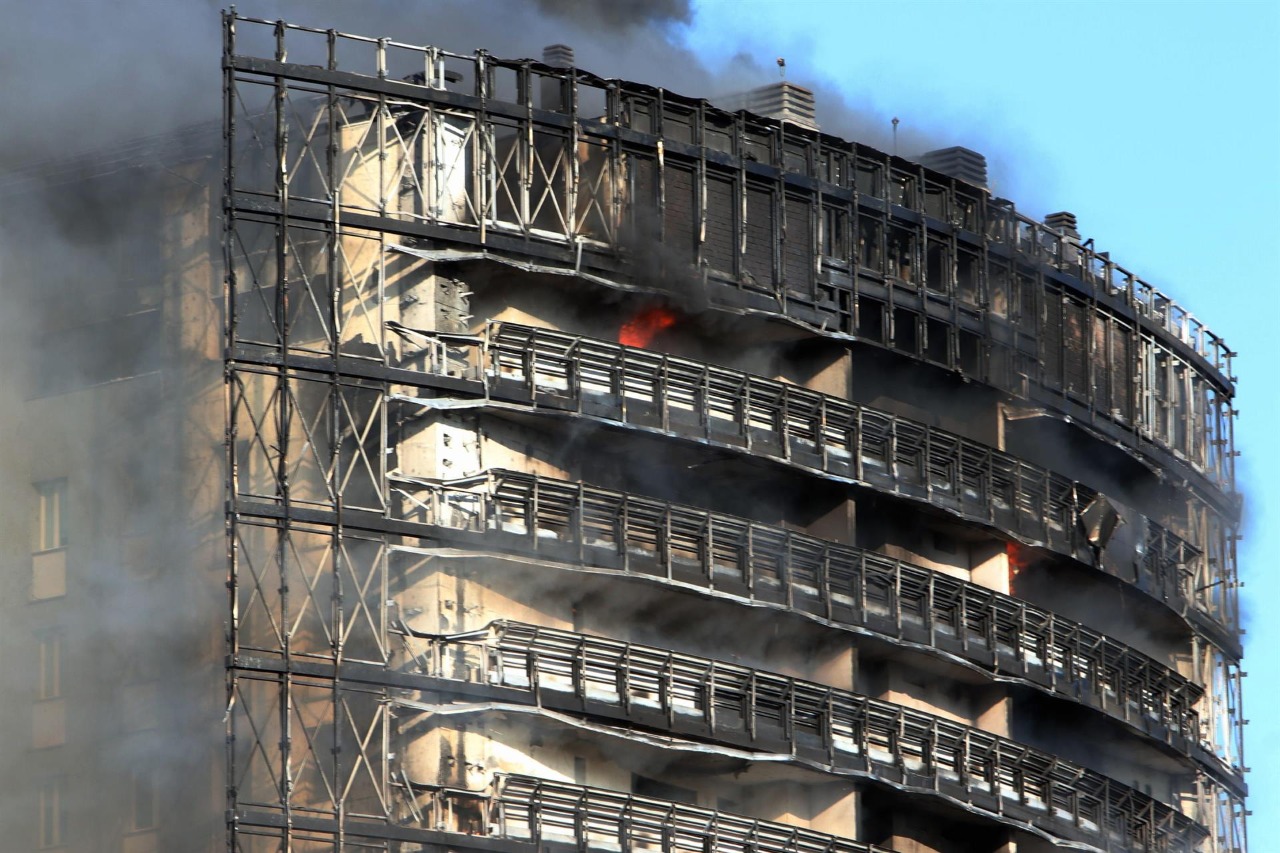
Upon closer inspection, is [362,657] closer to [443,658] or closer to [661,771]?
Answer: [443,658]

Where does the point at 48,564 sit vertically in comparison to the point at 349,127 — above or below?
below

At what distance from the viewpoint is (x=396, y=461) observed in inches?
2790

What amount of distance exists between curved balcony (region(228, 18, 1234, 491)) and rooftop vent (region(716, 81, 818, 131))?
2681 mm

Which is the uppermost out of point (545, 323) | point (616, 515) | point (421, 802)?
point (545, 323)

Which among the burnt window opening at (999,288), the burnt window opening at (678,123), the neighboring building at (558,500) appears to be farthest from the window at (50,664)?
the burnt window opening at (999,288)

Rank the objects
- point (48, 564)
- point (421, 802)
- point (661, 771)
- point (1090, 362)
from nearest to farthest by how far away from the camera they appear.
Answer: point (421, 802) → point (661, 771) → point (48, 564) → point (1090, 362)

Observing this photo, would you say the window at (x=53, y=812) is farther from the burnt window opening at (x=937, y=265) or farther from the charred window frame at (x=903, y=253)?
the burnt window opening at (x=937, y=265)

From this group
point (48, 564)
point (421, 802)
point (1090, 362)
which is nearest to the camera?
point (421, 802)

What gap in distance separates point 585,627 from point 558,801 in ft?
15.4

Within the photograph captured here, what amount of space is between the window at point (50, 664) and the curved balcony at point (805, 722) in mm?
12775

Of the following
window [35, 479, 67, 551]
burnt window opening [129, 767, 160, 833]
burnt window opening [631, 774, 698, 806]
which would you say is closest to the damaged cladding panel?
burnt window opening [631, 774, 698, 806]

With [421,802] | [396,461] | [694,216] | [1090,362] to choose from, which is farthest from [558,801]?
[1090,362]

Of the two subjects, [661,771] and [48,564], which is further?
[48,564]

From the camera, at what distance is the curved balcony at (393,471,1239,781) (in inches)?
2788
